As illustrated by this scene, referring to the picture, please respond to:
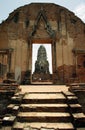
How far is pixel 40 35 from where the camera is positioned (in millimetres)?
12797

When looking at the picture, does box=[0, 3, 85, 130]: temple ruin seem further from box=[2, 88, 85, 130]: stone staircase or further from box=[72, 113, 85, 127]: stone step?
box=[72, 113, 85, 127]: stone step

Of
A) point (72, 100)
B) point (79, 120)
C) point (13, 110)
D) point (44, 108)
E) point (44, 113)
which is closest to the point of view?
point (79, 120)

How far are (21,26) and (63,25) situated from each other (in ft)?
10.1

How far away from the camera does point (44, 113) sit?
516 cm

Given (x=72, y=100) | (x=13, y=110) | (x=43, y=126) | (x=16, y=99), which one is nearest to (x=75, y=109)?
(x=72, y=100)

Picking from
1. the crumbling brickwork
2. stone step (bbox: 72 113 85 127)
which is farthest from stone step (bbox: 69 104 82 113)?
the crumbling brickwork

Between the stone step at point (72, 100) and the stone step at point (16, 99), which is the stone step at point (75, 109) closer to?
the stone step at point (72, 100)

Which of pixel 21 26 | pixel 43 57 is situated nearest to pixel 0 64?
pixel 21 26

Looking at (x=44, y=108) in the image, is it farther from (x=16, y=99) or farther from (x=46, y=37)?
(x=46, y=37)

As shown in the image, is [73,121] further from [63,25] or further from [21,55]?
[63,25]

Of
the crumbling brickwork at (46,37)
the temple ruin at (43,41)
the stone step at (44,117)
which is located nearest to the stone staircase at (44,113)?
the stone step at (44,117)

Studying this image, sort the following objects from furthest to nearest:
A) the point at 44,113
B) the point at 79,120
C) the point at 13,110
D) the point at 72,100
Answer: the point at 72,100 → the point at 44,113 → the point at 13,110 → the point at 79,120

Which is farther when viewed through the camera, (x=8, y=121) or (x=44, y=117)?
(x=44, y=117)

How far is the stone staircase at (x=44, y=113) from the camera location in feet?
14.8
